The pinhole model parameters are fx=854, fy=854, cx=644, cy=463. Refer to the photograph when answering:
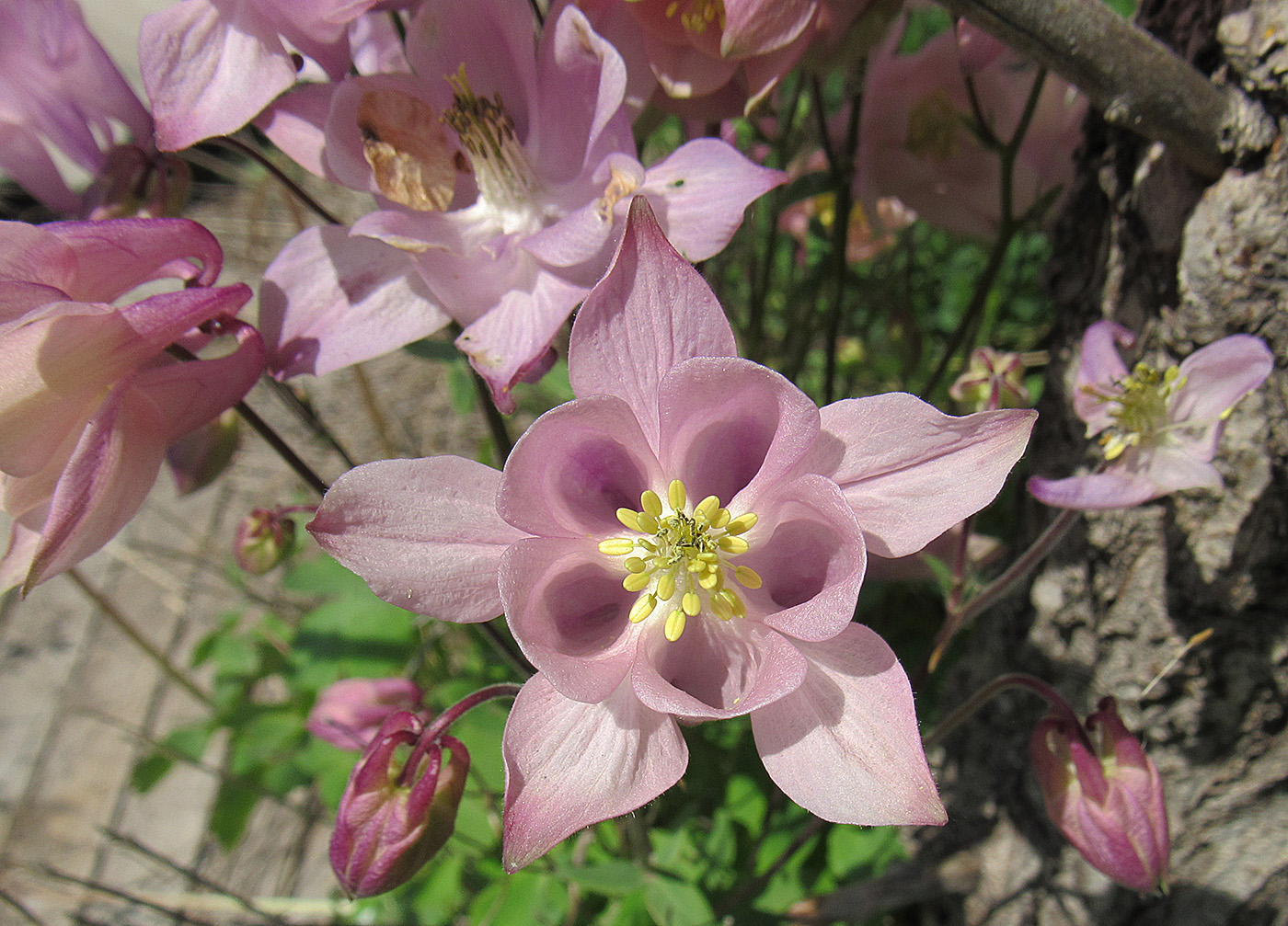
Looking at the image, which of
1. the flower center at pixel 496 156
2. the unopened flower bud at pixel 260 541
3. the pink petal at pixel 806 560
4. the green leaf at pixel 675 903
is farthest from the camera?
the unopened flower bud at pixel 260 541

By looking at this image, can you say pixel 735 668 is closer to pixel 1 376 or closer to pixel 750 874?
pixel 1 376

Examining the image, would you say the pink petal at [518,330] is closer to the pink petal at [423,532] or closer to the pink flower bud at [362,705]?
the pink petal at [423,532]

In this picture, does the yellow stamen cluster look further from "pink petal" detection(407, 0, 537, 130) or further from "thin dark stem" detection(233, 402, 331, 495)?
"thin dark stem" detection(233, 402, 331, 495)

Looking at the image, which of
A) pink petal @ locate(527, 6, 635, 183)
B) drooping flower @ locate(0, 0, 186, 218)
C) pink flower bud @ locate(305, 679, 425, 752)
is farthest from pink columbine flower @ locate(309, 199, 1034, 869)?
pink flower bud @ locate(305, 679, 425, 752)

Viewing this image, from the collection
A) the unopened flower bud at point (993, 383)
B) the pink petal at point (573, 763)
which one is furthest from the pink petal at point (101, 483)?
the unopened flower bud at point (993, 383)

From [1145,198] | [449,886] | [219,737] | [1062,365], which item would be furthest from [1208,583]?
[219,737]

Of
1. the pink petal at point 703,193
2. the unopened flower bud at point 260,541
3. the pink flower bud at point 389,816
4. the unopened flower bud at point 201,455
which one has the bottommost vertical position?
the unopened flower bud at point 260,541

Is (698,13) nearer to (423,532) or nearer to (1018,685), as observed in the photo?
(423,532)
